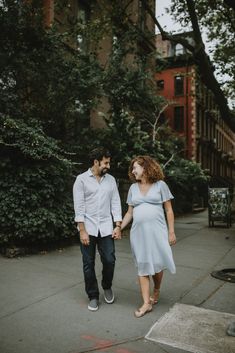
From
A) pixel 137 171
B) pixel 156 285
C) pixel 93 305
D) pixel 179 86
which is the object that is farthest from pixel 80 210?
pixel 179 86

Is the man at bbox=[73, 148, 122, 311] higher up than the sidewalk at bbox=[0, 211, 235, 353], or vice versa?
the man at bbox=[73, 148, 122, 311]

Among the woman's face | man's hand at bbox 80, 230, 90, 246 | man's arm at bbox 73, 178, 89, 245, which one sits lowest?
man's hand at bbox 80, 230, 90, 246

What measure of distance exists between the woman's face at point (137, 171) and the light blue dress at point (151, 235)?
0.70 feet

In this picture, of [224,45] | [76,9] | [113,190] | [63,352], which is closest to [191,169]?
[224,45]

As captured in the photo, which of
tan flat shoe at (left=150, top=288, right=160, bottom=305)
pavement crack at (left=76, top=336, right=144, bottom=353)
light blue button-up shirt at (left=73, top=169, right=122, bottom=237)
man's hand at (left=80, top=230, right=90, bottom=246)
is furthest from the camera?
tan flat shoe at (left=150, top=288, right=160, bottom=305)

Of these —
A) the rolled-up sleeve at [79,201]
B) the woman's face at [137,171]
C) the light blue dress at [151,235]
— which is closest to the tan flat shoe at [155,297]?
the light blue dress at [151,235]

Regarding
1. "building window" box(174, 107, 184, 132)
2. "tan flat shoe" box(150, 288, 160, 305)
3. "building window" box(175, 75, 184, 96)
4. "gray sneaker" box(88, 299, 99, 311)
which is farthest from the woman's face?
"building window" box(175, 75, 184, 96)

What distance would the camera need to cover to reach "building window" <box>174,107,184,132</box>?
34.8 metres

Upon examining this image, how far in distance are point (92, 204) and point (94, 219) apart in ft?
0.63

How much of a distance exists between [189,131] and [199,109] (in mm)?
3507

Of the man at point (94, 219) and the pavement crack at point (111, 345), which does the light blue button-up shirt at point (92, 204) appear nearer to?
the man at point (94, 219)

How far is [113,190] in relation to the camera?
466 cm

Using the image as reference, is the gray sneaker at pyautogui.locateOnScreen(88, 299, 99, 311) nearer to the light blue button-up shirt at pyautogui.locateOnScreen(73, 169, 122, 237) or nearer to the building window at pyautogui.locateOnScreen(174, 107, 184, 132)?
the light blue button-up shirt at pyautogui.locateOnScreen(73, 169, 122, 237)

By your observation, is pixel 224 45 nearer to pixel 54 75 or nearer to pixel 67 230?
pixel 54 75
